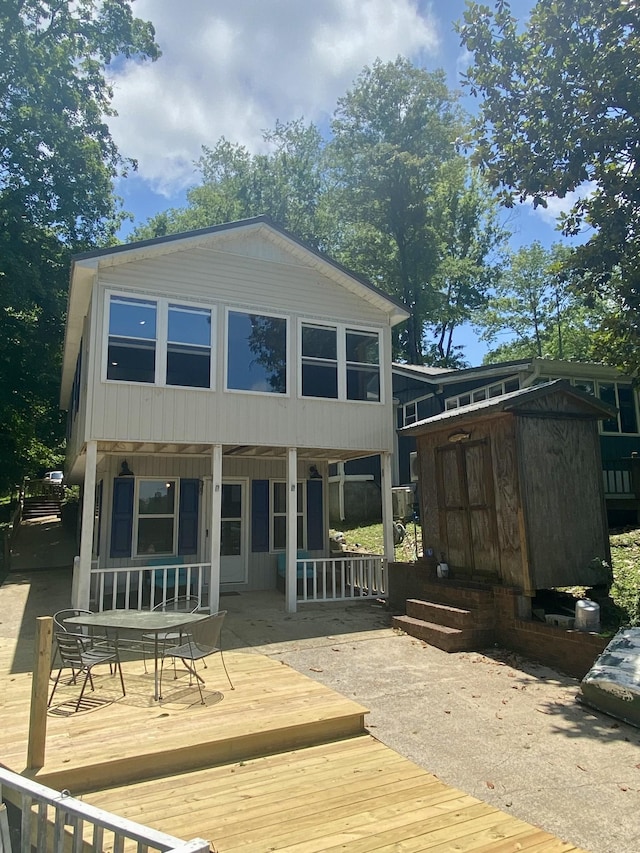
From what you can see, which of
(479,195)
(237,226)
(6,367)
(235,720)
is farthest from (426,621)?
(479,195)

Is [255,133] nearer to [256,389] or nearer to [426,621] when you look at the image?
[256,389]

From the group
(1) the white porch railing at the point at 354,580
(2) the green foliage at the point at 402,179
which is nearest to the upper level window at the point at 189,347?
(1) the white porch railing at the point at 354,580

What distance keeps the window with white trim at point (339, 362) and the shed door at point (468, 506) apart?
97.3 inches

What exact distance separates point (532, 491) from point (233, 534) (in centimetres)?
687

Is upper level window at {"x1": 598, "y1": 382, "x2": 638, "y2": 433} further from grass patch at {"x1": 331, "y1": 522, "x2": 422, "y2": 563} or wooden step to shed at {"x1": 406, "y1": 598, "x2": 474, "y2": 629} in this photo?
wooden step to shed at {"x1": 406, "y1": 598, "x2": 474, "y2": 629}

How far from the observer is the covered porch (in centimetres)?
1075

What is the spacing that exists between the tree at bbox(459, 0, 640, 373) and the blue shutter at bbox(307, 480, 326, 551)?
687cm

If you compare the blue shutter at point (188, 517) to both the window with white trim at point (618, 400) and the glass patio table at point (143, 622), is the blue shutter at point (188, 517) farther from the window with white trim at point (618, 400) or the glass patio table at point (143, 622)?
the window with white trim at point (618, 400)

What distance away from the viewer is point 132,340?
9266mm

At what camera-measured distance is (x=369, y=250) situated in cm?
3341

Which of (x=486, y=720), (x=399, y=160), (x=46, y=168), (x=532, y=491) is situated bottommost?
(x=486, y=720)

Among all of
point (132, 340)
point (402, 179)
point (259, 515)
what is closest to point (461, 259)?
point (402, 179)

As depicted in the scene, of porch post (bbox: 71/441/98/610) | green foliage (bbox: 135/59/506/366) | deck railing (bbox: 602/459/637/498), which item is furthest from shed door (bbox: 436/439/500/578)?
green foliage (bbox: 135/59/506/366)

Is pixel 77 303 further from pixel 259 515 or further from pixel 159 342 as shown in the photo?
pixel 259 515
